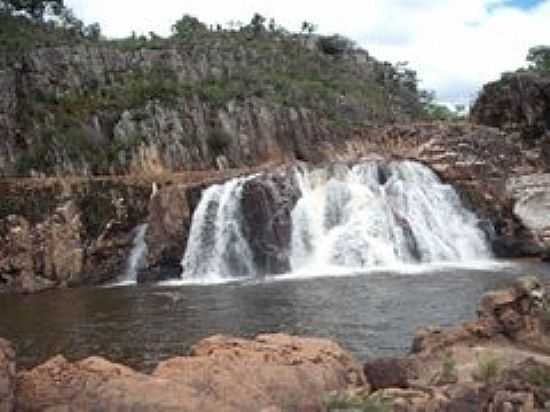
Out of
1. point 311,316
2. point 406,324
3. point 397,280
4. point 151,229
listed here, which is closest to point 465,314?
point 406,324

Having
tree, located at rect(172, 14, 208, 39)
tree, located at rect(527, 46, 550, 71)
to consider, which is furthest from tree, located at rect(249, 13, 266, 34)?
tree, located at rect(527, 46, 550, 71)

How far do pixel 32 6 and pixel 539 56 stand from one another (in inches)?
2150

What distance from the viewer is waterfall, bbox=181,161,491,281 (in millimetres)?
45750

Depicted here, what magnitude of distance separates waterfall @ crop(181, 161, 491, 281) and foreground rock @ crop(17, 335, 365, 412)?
1067 inches

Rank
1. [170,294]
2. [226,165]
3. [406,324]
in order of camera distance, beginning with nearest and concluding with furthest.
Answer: [406,324]
[170,294]
[226,165]

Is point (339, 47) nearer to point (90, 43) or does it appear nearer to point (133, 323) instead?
point (90, 43)

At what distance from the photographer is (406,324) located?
93.2 ft

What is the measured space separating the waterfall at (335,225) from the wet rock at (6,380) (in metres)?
28.5

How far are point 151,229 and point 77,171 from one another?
476 inches

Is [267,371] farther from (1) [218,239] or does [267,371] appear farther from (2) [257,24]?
(2) [257,24]

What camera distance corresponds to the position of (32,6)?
73.2 meters

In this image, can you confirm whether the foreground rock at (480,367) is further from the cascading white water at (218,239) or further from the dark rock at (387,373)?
the cascading white water at (218,239)

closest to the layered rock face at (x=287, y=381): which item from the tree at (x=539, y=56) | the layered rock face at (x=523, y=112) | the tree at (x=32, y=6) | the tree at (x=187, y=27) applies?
the layered rock face at (x=523, y=112)

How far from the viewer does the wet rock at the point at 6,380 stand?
15310mm
